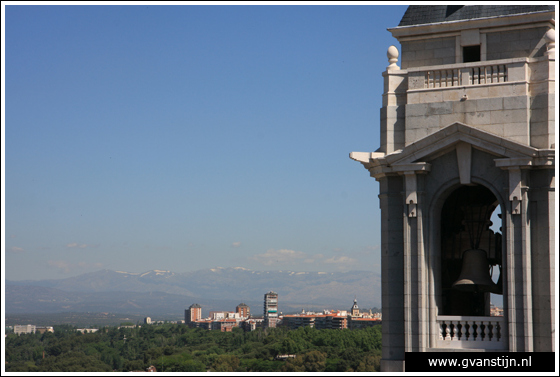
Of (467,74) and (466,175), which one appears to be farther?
(467,74)

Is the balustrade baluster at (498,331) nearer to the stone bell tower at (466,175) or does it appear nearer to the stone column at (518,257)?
the stone bell tower at (466,175)

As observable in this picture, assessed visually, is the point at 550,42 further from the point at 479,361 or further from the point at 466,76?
the point at 479,361

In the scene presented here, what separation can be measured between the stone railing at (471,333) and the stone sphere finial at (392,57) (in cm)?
663

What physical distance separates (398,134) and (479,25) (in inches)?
137

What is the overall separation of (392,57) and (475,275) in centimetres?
611

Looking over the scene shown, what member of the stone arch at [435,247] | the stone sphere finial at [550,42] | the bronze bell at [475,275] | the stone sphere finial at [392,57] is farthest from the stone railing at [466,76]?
the bronze bell at [475,275]

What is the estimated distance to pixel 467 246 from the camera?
75.2 feet

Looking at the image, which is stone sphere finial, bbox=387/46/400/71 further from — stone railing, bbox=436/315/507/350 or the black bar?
the black bar

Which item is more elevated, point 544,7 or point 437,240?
point 544,7

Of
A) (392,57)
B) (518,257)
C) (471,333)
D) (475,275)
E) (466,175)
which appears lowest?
(471,333)

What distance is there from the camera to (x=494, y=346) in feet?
67.5

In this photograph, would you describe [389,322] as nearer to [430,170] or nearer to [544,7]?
[430,170]

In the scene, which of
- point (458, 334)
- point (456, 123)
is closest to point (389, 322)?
point (458, 334)

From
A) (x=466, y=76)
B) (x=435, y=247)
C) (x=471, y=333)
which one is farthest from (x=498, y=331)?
(x=466, y=76)
